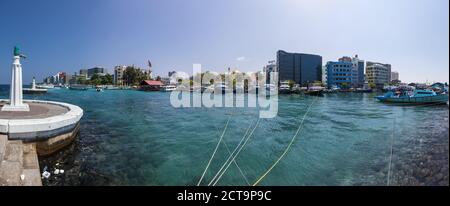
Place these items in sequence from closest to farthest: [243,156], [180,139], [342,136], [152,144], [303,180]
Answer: [303,180]
[243,156]
[152,144]
[180,139]
[342,136]

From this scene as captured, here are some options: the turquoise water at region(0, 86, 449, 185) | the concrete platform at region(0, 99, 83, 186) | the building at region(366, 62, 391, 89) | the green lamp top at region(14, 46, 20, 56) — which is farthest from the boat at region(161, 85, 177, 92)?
the building at region(366, 62, 391, 89)

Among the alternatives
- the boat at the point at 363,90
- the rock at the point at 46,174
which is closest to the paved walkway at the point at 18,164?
the rock at the point at 46,174

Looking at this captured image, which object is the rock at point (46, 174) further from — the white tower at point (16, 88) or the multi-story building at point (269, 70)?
the multi-story building at point (269, 70)

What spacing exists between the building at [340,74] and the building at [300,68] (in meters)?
7.42

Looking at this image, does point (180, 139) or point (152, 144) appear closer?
point (152, 144)

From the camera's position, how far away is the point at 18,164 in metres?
4.31

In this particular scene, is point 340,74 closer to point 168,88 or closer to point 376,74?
point 376,74

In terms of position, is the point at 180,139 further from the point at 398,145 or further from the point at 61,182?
the point at 398,145

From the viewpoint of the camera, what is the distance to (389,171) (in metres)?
5.65

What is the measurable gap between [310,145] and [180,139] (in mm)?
4754

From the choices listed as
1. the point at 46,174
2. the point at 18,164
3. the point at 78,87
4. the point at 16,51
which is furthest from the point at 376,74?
the point at 18,164

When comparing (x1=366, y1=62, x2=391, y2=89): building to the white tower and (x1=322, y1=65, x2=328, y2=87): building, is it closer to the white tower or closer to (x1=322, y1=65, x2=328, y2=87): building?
(x1=322, y1=65, x2=328, y2=87): building
